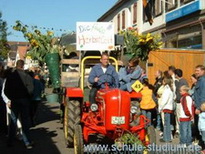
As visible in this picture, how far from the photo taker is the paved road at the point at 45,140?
8.59 metres

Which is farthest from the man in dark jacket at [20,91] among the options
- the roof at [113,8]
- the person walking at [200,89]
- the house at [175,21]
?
the roof at [113,8]

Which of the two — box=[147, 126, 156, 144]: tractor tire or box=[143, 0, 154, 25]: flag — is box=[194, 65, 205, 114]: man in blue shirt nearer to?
box=[147, 126, 156, 144]: tractor tire

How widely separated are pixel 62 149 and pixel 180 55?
9.13 m

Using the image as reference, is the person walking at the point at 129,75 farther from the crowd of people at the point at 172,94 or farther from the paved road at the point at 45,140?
the paved road at the point at 45,140

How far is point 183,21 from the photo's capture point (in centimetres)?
2192

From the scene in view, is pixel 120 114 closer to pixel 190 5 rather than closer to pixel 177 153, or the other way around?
pixel 177 153

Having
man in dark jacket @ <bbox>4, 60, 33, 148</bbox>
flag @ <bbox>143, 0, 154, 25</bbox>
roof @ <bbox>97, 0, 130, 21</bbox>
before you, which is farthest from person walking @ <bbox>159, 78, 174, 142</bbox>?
roof @ <bbox>97, 0, 130, 21</bbox>

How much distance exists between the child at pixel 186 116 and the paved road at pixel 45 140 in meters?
2.47

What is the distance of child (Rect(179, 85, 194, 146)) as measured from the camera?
28.6 feet

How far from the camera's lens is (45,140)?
9867mm

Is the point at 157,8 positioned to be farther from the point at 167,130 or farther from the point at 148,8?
the point at 167,130

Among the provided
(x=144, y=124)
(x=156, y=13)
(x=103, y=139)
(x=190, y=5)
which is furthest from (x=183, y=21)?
(x=144, y=124)

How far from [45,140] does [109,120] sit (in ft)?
10.3

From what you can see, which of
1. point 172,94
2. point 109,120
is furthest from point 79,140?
point 172,94
